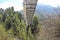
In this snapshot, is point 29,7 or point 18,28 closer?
point 29,7

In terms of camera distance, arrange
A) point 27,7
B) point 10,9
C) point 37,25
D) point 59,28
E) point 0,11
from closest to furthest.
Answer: point 27,7 < point 59,28 < point 37,25 < point 10,9 < point 0,11

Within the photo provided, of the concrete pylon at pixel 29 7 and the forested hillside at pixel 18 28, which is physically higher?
the concrete pylon at pixel 29 7

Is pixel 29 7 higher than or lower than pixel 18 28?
higher

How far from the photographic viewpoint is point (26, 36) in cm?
675

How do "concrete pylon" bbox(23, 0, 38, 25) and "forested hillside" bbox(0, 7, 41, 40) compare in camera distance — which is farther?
"forested hillside" bbox(0, 7, 41, 40)

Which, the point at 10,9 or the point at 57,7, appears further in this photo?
the point at 10,9

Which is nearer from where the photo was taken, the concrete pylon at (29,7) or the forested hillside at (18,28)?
the concrete pylon at (29,7)

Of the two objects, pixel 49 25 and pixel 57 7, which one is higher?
pixel 57 7

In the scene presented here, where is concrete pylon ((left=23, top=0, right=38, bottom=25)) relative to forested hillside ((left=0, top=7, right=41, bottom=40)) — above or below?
above

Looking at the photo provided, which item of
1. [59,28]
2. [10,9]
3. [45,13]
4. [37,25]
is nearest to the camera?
[59,28]

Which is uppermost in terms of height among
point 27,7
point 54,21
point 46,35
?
point 27,7

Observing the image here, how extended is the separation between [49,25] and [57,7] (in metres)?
0.83

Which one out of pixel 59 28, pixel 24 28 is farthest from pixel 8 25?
pixel 59 28

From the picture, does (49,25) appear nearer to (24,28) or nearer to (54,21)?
(54,21)
